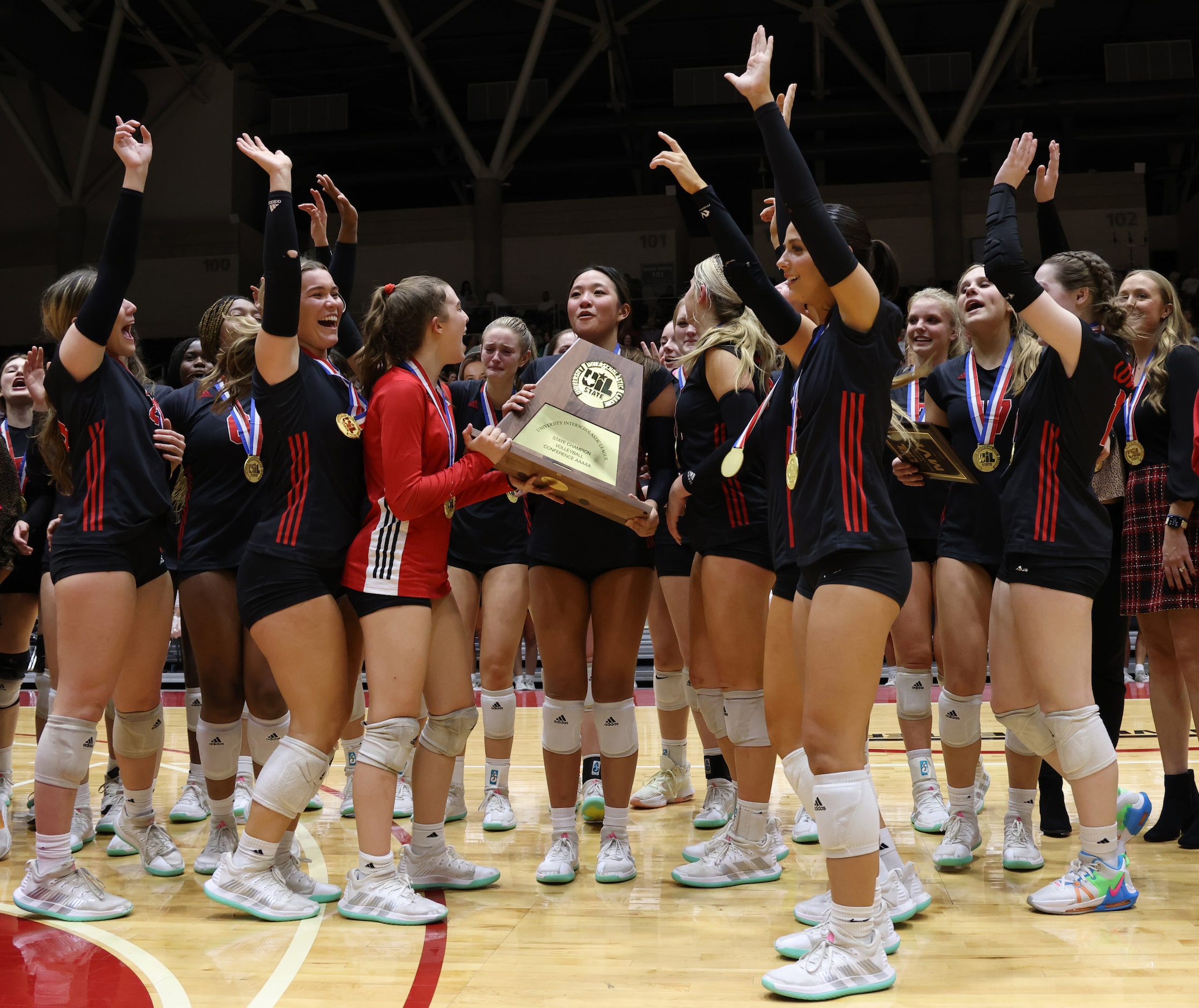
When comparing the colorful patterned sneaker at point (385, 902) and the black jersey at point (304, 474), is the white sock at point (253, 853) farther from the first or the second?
the black jersey at point (304, 474)

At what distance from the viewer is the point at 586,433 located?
3.63m

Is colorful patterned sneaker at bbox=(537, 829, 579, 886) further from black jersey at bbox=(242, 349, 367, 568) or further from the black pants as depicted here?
the black pants

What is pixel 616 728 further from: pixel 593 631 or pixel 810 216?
pixel 810 216

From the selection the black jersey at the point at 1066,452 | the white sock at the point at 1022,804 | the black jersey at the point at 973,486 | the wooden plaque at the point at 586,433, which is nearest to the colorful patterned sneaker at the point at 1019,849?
the white sock at the point at 1022,804

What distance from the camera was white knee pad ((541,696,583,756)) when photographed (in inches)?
160

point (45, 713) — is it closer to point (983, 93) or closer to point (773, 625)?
point (773, 625)

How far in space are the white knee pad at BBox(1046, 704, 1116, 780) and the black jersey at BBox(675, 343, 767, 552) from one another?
115 cm

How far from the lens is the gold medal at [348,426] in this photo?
3596mm

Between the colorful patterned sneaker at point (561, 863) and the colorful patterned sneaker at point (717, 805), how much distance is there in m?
0.87

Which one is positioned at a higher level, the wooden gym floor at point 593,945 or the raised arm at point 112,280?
the raised arm at point 112,280

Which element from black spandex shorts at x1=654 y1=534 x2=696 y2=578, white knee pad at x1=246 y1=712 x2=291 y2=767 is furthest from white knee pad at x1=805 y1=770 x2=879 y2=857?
white knee pad at x1=246 y1=712 x2=291 y2=767

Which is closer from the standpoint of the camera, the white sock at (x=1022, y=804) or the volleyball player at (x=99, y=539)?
the volleyball player at (x=99, y=539)

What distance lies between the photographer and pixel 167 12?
1761cm

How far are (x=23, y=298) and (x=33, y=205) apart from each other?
1774mm
